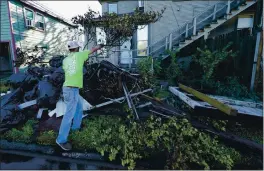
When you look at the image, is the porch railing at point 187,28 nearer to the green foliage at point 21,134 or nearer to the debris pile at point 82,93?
the debris pile at point 82,93

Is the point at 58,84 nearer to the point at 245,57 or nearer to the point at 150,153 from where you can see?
the point at 150,153

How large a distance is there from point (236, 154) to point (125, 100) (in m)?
2.94

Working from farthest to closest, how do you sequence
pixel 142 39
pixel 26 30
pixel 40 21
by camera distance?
pixel 40 21
pixel 142 39
pixel 26 30

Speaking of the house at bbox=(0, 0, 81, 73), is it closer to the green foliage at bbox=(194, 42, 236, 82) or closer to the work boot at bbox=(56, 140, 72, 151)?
the work boot at bbox=(56, 140, 72, 151)

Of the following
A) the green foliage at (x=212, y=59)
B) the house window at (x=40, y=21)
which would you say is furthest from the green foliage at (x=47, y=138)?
the house window at (x=40, y=21)

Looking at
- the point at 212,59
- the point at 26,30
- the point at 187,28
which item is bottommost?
the point at 212,59

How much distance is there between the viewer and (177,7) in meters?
11.0

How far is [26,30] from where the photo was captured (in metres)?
11.9

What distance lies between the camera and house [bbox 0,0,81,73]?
34.3ft

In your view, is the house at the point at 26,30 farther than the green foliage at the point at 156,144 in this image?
Yes

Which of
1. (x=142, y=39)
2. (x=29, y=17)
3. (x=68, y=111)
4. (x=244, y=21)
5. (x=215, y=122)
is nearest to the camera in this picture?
(x=68, y=111)

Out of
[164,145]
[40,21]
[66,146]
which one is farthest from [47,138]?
[40,21]

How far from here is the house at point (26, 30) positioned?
10469mm

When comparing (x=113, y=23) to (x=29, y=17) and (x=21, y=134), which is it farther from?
(x=29, y=17)
